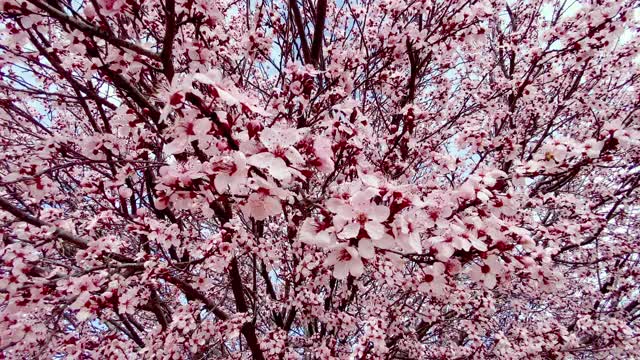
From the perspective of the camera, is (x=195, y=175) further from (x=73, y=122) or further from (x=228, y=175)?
(x=73, y=122)

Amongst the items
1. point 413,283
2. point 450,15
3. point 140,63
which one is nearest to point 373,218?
point 140,63

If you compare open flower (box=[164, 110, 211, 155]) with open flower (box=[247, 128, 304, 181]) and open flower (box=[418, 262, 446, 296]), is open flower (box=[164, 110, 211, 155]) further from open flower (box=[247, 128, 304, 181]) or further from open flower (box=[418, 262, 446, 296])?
open flower (box=[418, 262, 446, 296])

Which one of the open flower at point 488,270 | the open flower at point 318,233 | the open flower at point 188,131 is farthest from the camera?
the open flower at point 488,270

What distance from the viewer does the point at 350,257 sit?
1.73 m

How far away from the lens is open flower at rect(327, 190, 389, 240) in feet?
5.19

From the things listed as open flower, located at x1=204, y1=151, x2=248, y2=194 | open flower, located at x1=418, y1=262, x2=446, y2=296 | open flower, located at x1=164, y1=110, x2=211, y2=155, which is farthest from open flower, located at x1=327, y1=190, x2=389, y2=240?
open flower, located at x1=164, y1=110, x2=211, y2=155

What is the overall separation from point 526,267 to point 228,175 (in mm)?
1686

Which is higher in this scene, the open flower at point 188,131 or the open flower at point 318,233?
the open flower at point 188,131

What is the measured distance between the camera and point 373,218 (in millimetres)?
1600

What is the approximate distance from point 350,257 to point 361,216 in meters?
0.23

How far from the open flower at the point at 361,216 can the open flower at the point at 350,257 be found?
0.07 metres

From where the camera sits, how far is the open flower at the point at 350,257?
161cm

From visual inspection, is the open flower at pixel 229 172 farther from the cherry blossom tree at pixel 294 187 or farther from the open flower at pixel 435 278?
the open flower at pixel 435 278

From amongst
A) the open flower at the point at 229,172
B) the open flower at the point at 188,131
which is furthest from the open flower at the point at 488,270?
the open flower at the point at 188,131
